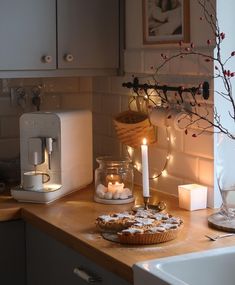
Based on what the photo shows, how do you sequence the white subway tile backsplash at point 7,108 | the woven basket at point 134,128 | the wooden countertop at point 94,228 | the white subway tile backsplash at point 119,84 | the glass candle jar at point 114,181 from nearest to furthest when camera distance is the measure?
1. the wooden countertop at point 94,228
2. the glass candle jar at point 114,181
3. the woven basket at point 134,128
4. the white subway tile backsplash at point 119,84
5. the white subway tile backsplash at point 7,108

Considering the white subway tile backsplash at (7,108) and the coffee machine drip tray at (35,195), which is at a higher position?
the white subway tile backsplash at (7,108)

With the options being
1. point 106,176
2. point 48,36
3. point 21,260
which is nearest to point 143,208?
point 106,176

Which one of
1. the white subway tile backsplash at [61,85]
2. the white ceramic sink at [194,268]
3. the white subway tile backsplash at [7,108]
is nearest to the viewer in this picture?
the white ceramic sink at [194,268]

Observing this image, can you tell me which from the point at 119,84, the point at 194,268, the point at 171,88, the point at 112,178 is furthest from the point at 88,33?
the point at 194,268

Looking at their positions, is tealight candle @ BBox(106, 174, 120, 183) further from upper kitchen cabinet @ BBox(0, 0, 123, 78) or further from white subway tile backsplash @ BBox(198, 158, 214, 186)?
upper kitchen cabinet @ BBox(0, 0, 123, 78)

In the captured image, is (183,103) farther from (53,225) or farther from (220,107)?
(53,225)

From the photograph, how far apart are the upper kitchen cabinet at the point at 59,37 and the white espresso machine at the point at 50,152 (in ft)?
0.67

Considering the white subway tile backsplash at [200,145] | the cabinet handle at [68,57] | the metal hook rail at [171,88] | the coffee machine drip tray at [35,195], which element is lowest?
the coffee machine drip tray at [35,195]

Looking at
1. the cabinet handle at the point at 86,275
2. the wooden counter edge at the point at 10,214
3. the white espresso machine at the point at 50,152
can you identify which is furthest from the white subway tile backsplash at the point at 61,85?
the cabinet handle at the point at 86,275

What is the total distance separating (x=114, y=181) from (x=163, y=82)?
17.5 inches

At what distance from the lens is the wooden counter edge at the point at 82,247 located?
176 centimetres

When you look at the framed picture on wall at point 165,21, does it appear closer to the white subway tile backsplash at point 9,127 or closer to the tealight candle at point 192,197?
the tealight candle at point 192,197

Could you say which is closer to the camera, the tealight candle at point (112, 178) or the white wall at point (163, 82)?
Answer: the white wall at point (163, 82)

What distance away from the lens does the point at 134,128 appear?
2.58 meters
